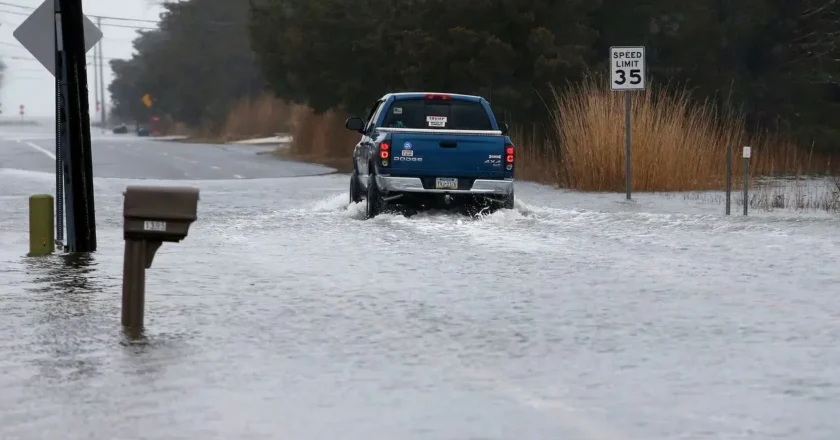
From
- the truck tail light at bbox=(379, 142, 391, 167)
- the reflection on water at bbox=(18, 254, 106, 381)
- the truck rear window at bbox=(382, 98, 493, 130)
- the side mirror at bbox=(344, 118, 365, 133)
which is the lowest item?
the reflection on water at bbox=(18, 254, 106, 381)

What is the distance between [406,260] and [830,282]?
14.3 feet

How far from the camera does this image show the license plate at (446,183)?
22.0m

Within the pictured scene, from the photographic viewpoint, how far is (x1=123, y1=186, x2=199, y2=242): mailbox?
1118cm

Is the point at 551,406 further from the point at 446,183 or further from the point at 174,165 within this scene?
the point at 174,165

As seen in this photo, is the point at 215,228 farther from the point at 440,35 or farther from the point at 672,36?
the point at 672,36

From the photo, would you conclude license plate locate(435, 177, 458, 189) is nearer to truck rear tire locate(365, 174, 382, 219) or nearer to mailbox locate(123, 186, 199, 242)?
truck rear tire locate(365, 174, 382, 219)

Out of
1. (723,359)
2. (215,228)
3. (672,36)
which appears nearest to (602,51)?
(672,36)

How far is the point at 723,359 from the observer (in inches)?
397

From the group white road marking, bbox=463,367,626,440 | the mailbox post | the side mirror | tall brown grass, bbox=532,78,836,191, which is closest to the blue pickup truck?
the side mirror

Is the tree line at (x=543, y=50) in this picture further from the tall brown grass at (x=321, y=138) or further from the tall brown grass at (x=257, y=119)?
the tall brown grass at (x=257, y=119)

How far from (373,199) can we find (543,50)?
766 inches

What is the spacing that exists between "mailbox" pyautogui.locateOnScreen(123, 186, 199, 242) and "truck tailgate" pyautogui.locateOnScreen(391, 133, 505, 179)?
1069 centimetres

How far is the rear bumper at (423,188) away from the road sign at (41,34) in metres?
4.94

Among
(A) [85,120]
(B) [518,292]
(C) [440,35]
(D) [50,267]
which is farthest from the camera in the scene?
(C) [440,35]
